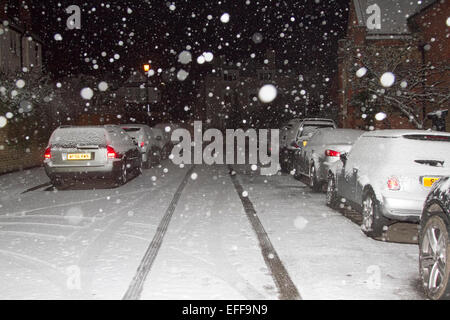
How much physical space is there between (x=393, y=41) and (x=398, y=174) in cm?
2654

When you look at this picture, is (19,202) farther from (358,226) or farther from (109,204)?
(358,226)

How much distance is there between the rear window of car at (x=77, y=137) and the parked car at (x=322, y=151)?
5.30 metres

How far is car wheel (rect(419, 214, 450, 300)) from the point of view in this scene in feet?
15.6

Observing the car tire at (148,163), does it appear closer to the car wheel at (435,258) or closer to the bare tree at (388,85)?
the bare tree at (388,85)

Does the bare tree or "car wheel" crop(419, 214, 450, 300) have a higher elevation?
the bare tree

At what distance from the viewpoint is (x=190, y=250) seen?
693cm

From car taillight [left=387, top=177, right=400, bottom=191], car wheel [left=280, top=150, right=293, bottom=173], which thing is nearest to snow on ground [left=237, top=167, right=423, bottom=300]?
car taillight [left=387, top=177, right=400, bottom=191]

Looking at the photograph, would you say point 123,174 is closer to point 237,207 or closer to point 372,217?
point 237,207

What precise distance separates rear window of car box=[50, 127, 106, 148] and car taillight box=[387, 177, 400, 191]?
27.4ft

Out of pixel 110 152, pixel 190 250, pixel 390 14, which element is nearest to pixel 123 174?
pixel 110 152

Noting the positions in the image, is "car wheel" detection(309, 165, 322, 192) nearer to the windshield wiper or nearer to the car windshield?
the car windshield

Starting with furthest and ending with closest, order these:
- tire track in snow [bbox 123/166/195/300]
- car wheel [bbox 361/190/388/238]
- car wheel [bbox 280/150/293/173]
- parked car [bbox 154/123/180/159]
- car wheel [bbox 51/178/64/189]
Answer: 1. parked car [bbox 154/123/180/159]
2. car wheel [bbox 280/150/293/173]
3. car wheel [bbox 51/178/64/189]
4. car wheel [bbox 361/190/388/238]
5. tire track in snow [bbox 123/166/195/300]

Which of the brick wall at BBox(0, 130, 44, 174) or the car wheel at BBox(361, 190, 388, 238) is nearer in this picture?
the car wheel at BBox(361, 190, 388, 238)

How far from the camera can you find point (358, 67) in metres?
22.4
